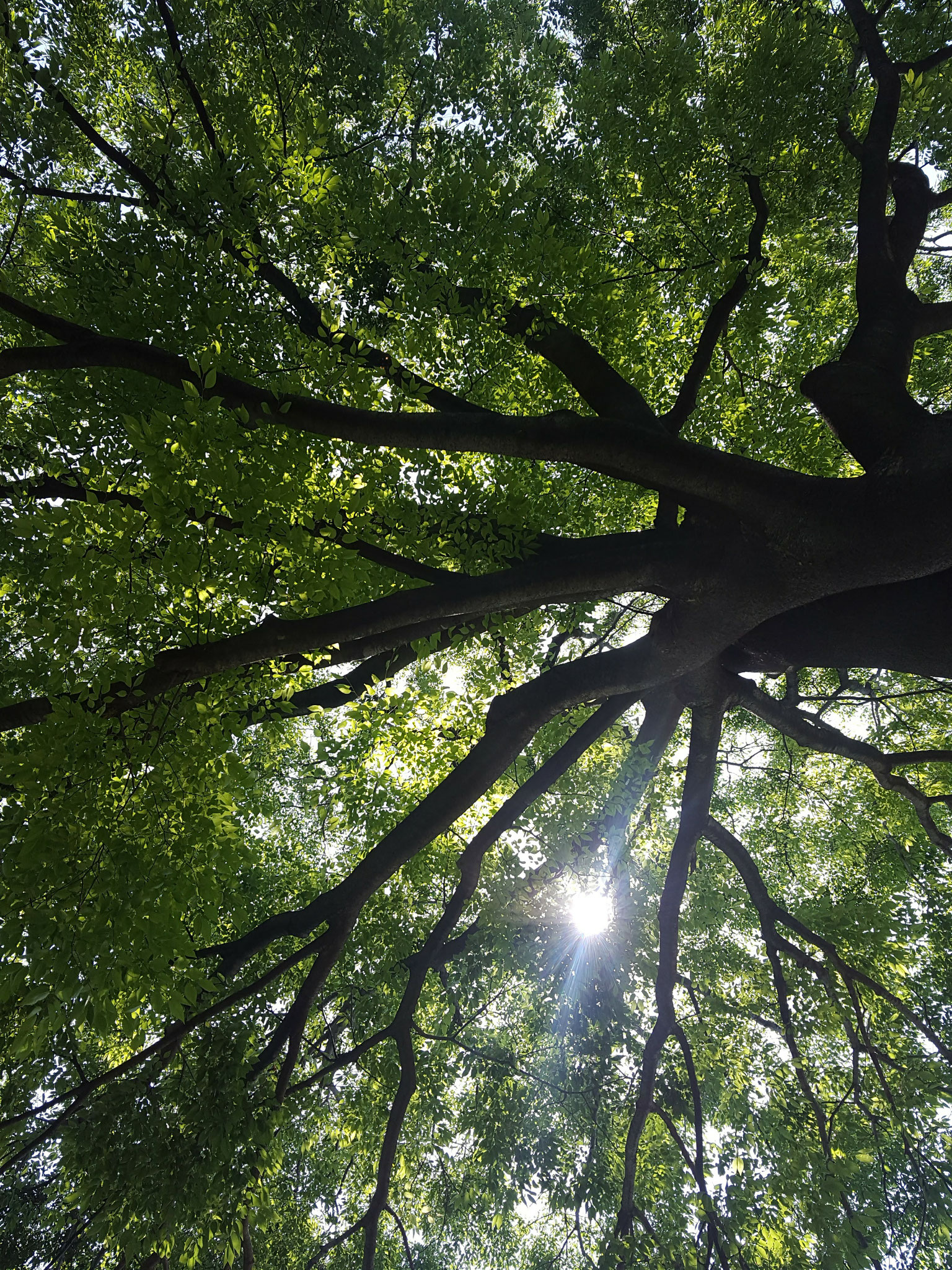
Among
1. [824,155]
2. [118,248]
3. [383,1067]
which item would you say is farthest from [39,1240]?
[824,155]

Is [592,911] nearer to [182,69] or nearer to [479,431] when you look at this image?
[479,431]

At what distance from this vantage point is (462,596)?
415 cm

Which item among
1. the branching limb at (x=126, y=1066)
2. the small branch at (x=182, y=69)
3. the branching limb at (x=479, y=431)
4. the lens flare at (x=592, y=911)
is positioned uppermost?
the small branch at (x=182, y=69)

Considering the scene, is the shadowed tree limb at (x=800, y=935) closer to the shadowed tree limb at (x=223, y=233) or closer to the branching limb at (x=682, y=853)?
the branching limb at (x=682, y=853)

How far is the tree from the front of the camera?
375cm

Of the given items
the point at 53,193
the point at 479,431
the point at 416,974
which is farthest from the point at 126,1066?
the point at 53,193

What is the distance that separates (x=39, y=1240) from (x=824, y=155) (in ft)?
44.8

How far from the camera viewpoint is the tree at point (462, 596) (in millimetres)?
3752

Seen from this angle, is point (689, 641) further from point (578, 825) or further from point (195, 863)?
point (195, 863)

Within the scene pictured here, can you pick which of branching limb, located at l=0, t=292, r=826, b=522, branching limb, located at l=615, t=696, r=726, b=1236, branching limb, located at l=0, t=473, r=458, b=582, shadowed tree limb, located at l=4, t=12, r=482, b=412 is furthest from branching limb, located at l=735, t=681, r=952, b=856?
shadowed tree limb, located at l=4, t=12, r=482, b=412

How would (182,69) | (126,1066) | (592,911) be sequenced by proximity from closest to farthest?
(126,1066), (182,69), (592,911)

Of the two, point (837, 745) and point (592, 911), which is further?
point (592, 911)

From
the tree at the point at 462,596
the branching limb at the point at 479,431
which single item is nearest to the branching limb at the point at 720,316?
the tree at the point at 462,596

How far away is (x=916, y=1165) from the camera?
4.99 meters
